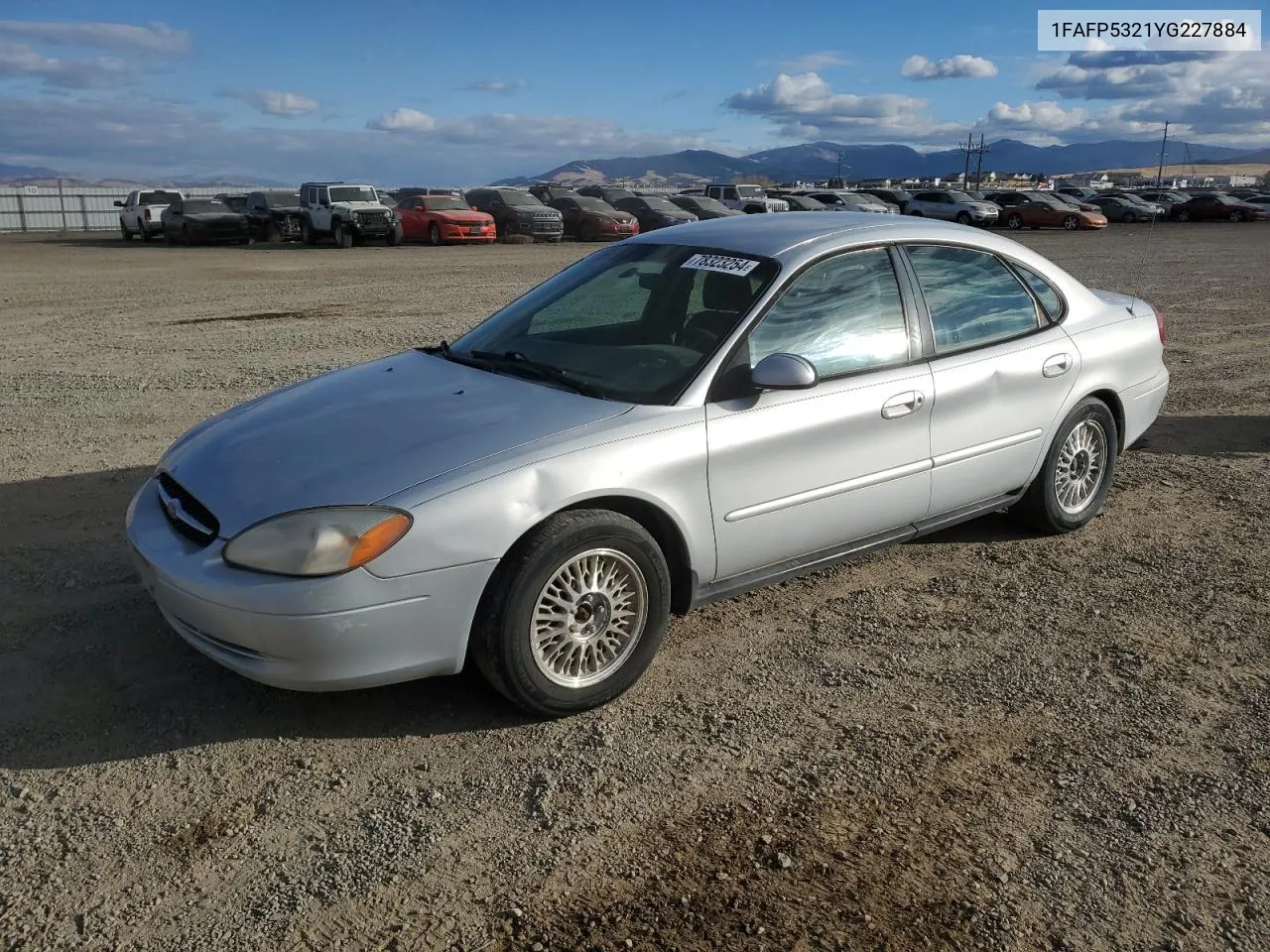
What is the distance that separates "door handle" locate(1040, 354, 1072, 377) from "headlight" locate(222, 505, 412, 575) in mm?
3203

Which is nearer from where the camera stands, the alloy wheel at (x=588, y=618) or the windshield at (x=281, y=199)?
the alloy wheel at (x=588, y=618)

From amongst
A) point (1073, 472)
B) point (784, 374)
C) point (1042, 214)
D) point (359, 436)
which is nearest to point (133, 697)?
point (359, 436)

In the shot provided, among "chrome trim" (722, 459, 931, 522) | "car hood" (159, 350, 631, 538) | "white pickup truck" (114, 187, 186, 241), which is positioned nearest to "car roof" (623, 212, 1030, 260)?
"chrome trim" (722, 459, 931, 522)

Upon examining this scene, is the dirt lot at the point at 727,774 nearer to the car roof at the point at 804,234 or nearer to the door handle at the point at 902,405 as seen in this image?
the door handle at the point at 902,405

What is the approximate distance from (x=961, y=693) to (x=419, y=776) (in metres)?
1.93

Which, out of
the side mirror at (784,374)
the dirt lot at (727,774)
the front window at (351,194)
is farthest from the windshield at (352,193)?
the side mirror at (784,374)

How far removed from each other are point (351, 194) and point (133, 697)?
28.3 meters

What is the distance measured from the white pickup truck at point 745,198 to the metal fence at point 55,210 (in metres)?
20.3

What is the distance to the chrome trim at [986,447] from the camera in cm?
460

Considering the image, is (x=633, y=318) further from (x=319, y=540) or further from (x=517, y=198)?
(x=517, y=198)

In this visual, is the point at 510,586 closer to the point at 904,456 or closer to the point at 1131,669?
the point at 904,456

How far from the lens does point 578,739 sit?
3.53 meters

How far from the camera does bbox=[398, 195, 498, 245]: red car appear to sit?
3014cm

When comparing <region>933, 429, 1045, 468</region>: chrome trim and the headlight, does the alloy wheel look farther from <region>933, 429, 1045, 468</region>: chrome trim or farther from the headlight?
<region>933, 429, 1045, 468</region>: chrome trim
